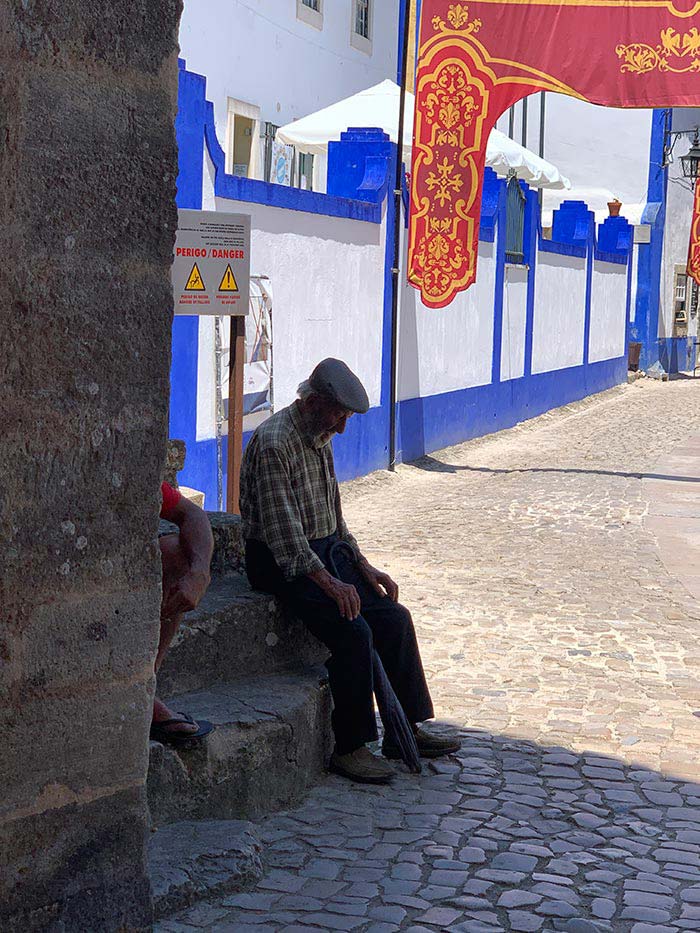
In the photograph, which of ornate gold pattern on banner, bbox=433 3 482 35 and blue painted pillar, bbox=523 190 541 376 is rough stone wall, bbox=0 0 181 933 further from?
blue painted pillar, bbox=523 190 541 376

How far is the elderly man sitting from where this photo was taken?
4.79m

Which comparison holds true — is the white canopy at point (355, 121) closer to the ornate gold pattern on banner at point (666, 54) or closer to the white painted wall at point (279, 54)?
the white painted wall at point (279, 54)

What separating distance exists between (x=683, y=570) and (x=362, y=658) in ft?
15.0

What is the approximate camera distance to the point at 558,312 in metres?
20.0

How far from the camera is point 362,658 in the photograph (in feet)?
15.7

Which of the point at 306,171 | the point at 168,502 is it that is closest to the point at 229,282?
the point at 168,502

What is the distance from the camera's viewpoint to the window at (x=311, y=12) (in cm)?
1791

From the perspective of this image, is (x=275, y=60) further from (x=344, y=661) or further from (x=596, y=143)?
(x=344, y=661)

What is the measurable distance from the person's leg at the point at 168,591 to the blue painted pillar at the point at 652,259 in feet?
80.0

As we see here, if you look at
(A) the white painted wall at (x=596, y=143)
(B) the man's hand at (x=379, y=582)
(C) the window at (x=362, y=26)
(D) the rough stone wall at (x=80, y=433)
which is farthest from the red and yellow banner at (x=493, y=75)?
(A) the white painted wall at (x=596, y=143)

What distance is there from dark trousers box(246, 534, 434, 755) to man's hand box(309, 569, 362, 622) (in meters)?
0.03

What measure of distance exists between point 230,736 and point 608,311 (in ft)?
67.0

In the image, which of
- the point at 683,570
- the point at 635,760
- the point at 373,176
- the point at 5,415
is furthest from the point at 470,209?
the point at 5,415

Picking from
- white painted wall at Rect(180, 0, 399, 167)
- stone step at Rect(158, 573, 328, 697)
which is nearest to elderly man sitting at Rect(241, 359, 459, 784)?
stone step at Rect(158, 573, 328, 697)
